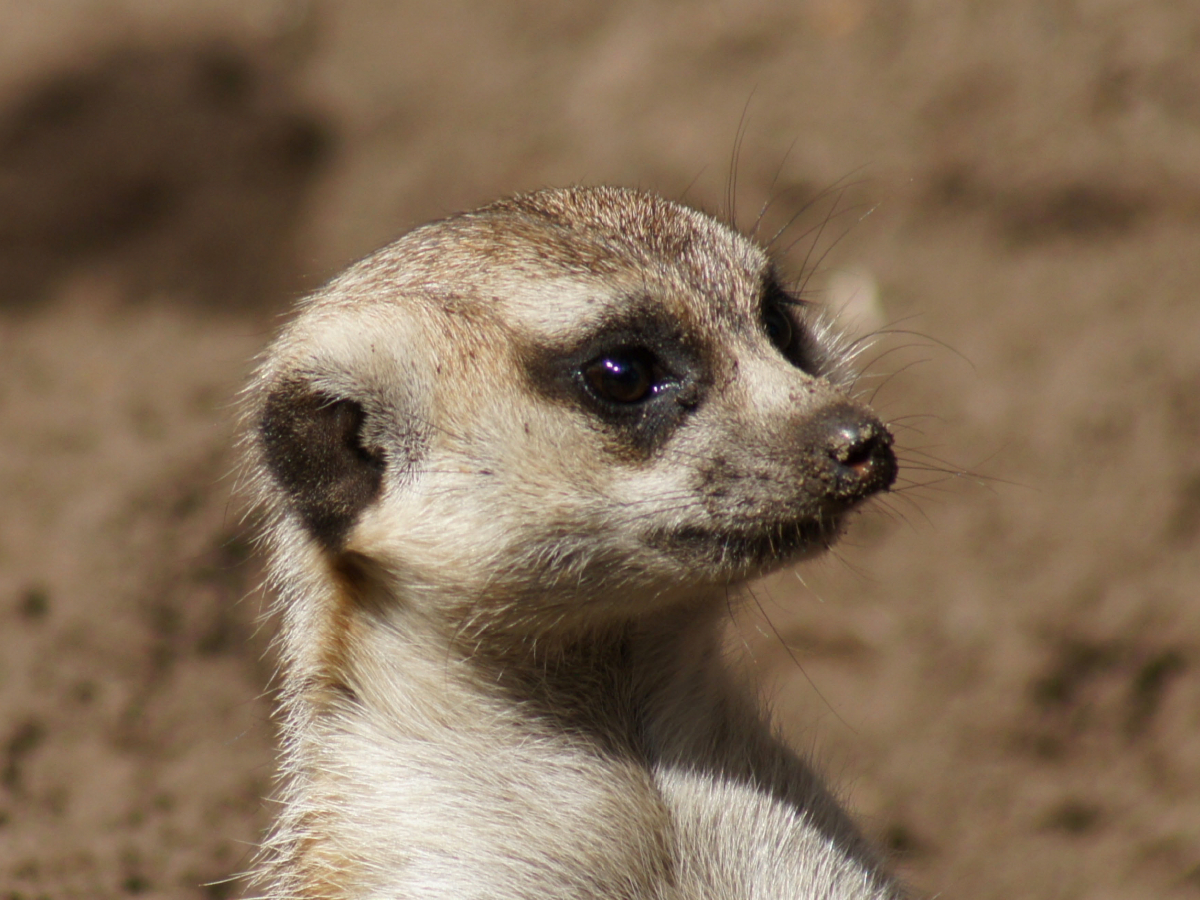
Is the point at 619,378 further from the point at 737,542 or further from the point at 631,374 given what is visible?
the point at 737,542

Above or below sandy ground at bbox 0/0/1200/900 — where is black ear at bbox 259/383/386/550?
below

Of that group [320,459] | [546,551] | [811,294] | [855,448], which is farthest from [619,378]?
[811,294]

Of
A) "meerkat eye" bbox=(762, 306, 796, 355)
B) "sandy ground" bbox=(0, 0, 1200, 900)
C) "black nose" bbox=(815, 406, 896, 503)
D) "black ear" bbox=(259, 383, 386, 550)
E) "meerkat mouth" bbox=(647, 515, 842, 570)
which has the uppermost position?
"sandy ground" bbox=(0, 0, 1200, 900)

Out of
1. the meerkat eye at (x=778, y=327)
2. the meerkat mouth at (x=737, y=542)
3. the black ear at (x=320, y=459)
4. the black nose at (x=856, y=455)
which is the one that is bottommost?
the meerkat mouth at (x=737, y=542)

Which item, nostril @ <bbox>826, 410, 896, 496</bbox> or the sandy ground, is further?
the sandy ground

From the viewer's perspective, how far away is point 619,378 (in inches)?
97.2

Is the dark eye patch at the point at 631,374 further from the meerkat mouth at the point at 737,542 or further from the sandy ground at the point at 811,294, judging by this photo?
the sandy ground at the point at 811,294

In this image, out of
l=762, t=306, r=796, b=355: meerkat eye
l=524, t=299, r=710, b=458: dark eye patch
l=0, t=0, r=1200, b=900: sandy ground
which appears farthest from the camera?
l=0, t=0, r=1200, b=900: sandy ground

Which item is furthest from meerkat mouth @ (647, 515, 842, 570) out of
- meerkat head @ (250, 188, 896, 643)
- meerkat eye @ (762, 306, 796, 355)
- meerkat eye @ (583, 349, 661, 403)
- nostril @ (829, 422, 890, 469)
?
meerkat eye @ (762, 306, 796, 355)

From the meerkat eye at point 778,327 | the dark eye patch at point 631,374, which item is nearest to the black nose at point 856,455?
the dark eye patch at point 631,374

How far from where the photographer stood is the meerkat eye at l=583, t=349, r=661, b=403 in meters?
2.46

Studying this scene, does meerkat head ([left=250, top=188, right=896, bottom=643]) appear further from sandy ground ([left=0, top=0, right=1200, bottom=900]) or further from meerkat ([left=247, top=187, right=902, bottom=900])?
sandy ground ([left=0, top=0, right=1200, bottom=900])

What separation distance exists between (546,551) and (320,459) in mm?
478

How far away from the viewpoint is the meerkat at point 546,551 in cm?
242
